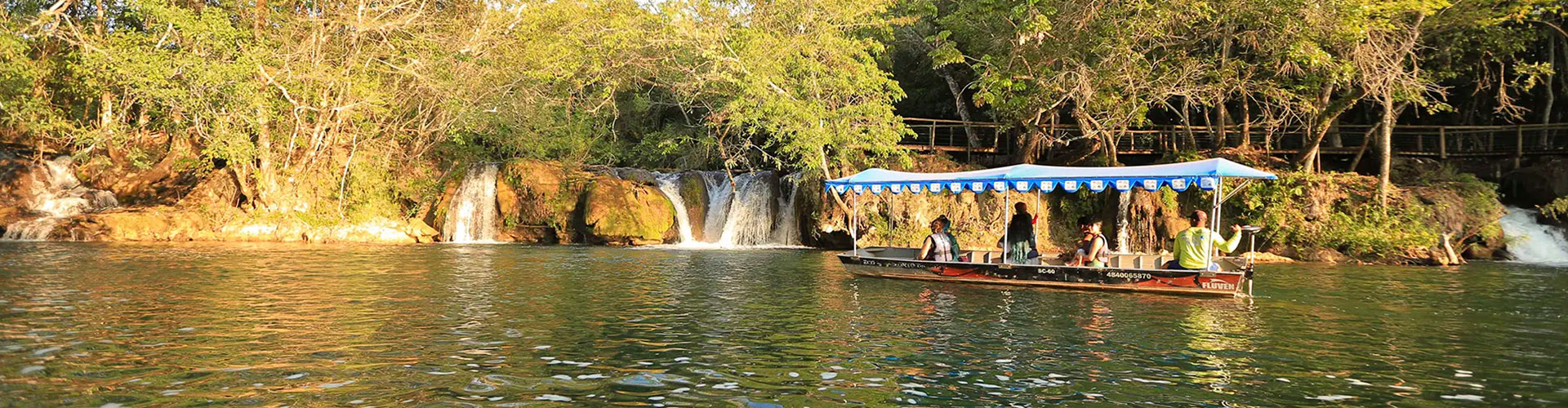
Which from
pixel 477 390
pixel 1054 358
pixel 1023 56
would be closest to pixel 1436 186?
pixel 1023 56

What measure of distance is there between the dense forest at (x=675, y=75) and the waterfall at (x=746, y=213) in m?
1.03

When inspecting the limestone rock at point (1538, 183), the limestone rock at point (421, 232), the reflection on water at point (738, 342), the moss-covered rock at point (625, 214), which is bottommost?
the reflection on water at point (738, 342)

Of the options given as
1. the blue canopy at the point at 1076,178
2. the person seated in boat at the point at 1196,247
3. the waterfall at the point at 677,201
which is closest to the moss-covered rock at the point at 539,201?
the waterfall at the point at 677,201

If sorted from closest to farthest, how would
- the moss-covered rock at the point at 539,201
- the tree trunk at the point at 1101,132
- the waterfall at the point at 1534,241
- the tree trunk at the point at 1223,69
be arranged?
the tree trunk at the point at 1223,69 → the waterfall at the point at 1534,241 → the tree trunk at the point at 1101,132 → the moss-covered rock at the point at 539,201

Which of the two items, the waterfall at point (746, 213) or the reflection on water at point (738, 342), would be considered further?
Answer: the waterfall at point (746, 213)

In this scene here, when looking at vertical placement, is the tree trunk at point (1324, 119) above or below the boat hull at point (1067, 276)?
above

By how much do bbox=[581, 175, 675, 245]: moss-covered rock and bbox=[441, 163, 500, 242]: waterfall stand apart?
12.6ft

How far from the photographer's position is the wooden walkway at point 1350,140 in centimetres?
3117

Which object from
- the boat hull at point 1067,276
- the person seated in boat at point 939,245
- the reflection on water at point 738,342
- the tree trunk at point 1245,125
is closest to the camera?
the reflection on water at point 738,342

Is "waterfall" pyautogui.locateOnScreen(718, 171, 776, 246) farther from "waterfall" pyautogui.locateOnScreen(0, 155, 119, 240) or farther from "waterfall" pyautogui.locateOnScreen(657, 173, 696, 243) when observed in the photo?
"waterfall" pyautogui.locateOnScreen(0, 155, 119, 240)

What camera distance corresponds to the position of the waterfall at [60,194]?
34031 millimetres

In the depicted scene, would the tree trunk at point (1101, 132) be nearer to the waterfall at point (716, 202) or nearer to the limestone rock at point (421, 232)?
the waterfall at point (716, 202)

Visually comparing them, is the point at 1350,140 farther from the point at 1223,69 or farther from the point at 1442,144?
the point at 1223,69

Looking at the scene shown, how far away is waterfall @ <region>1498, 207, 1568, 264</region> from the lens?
27.4 meters
